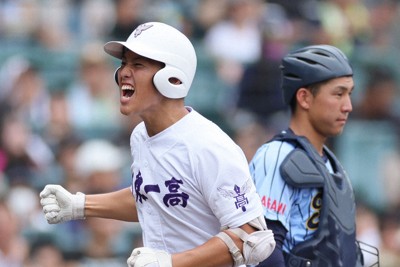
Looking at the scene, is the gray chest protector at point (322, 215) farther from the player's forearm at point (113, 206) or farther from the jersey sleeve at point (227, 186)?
the player's forearm at point (113, 206)

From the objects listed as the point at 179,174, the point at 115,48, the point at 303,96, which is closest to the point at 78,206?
the point at 179,174

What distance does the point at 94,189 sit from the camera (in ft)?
34.6

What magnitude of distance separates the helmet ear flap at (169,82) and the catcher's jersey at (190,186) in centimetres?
15

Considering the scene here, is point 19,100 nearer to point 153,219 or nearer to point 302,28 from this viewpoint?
point 302,28

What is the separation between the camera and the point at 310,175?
5953mm

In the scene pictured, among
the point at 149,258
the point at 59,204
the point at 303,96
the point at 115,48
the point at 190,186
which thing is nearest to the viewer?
the point at 149,258

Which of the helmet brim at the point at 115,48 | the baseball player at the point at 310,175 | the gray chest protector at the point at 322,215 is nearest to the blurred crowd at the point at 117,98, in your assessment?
the baseball player at the point at 310,175

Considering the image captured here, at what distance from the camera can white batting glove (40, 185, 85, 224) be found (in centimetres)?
584

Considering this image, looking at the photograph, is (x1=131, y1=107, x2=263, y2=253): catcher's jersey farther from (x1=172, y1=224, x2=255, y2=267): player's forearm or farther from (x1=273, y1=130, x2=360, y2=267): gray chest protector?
(x1=273, y1=130, x2=360, y2=267): gray chest protector

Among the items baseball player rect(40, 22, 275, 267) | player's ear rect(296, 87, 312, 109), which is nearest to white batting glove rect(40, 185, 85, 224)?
baseball player rect(40, 22, 275, 267)

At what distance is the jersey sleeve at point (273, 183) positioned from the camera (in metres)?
5.86

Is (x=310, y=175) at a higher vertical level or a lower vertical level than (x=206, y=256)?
higher

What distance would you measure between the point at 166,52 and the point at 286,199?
1.03 meters

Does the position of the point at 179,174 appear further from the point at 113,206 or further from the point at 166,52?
the point at 113,206
